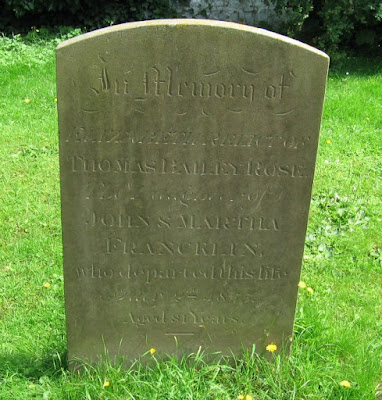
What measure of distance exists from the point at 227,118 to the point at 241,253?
2.42ft

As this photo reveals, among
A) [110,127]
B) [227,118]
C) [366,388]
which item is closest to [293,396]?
[366,388]

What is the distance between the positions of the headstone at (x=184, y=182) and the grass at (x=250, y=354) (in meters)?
0.18

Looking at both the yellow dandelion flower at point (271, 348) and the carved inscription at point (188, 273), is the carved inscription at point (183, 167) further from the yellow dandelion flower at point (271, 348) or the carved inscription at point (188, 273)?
the yellow dandelion flower at point (271, 348)

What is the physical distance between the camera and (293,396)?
9.17 ft

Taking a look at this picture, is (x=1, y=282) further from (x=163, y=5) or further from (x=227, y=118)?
(x=163, y=5)

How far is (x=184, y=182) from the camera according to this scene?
8.62 ft

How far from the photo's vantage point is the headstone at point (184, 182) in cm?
238

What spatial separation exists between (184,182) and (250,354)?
113 cm

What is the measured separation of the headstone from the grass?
18 centimetres

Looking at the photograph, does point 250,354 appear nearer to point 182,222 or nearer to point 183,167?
point 182,222

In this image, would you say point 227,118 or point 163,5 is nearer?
point 227,118

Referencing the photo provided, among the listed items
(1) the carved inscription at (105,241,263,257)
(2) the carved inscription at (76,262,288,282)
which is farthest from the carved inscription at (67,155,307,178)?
(2) the carved inscription at (76,262,288,282)

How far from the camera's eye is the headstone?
2377 millimetres

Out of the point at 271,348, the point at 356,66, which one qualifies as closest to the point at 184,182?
the point at 271,348
